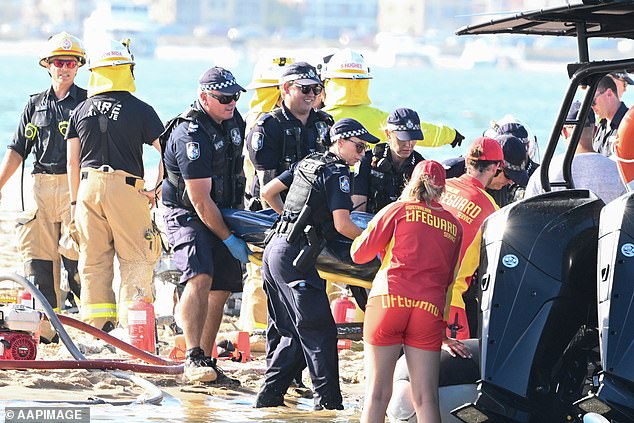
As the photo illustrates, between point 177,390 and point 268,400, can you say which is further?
Answer: point 177,390

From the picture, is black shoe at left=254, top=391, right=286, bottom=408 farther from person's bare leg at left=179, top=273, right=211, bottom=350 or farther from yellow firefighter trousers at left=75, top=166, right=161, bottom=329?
yellow firefighter trousers at left=75, top=166, right=161, bottom=329

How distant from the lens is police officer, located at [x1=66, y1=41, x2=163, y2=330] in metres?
11.1

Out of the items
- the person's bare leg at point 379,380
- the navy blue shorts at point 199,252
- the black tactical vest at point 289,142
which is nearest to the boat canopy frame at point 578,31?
the person's bare leg at point 379,380

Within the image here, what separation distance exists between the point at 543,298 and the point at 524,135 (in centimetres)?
423

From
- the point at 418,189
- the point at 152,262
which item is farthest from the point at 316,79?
the point at 418,189

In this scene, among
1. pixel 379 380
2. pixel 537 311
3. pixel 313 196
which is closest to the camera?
pixel 537 311

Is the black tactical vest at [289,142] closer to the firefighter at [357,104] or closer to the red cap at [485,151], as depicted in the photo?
the firefighter at [357,104]

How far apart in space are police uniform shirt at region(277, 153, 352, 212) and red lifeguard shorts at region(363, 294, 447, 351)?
111 centimetres

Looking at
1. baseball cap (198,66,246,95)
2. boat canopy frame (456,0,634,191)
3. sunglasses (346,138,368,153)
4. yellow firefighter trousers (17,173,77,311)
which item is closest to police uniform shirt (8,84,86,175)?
yellow firefighter trousers (17,173,77,311)

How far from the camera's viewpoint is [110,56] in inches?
438

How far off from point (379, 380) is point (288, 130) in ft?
10.0

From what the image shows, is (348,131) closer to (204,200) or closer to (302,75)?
(204,200)

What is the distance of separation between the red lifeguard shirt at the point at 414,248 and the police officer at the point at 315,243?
0.96m

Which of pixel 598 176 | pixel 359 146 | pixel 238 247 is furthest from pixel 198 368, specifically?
pixel 598 176
